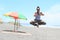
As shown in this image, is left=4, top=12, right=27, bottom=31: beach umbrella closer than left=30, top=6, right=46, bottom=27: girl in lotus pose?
Yes


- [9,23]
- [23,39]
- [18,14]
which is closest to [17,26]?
[18,14]

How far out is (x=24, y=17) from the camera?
12117 millimetres

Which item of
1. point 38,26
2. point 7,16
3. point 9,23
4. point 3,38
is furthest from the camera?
point 9,23

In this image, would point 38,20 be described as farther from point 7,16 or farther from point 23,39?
point 23,39

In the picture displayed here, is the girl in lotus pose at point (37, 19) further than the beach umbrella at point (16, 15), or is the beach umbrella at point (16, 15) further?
the girl in lotus pose at point (37, 19)

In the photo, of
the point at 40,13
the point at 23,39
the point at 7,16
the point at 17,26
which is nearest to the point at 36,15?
the point at 40,13

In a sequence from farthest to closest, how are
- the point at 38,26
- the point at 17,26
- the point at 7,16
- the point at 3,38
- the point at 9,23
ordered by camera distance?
the point at 9,23 < the point at 38,26 < the point at 17,26 < the point at 7,16 < the point at 3,38

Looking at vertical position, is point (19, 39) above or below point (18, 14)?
below

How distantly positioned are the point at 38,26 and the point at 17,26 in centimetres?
158

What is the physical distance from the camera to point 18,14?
12258 mm

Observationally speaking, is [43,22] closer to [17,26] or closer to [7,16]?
[17,26]

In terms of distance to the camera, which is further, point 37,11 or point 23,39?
point 37,11

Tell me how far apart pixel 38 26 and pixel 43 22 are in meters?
0.45

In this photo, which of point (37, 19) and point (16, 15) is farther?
point (37, 19)
